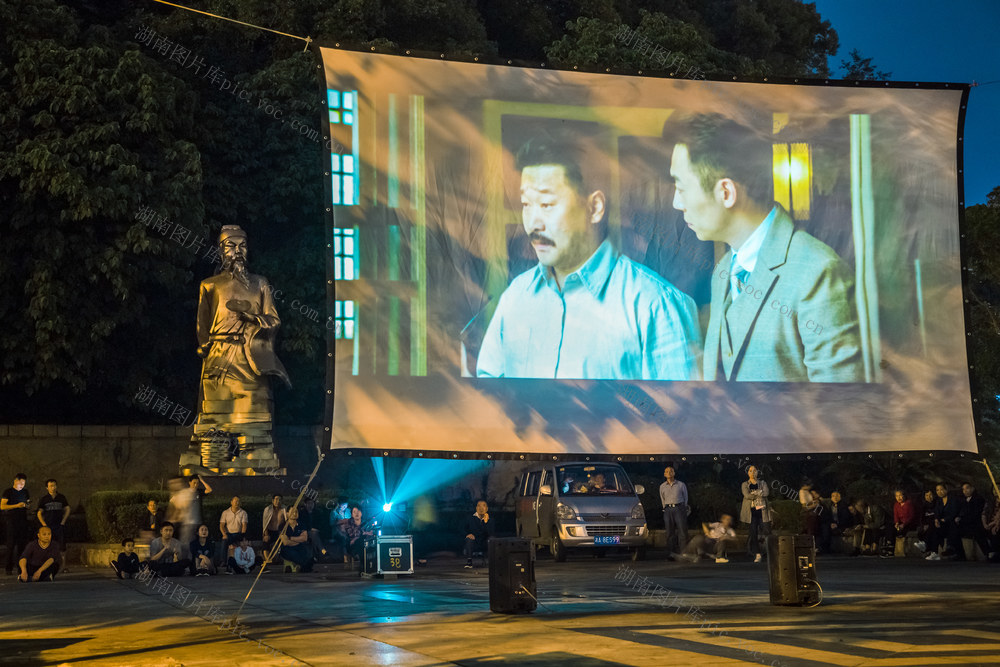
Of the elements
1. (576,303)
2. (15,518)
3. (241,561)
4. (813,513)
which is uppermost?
(576,303)

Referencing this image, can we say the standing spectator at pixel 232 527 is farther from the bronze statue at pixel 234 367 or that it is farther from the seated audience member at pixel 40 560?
the bronze statue at pixel 234 367

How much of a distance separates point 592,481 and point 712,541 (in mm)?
2272

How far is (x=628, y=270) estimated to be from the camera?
15.0m

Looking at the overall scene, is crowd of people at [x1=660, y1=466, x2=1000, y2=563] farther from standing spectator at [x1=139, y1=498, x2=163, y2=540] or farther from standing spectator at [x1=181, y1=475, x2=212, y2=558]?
standing spectator at [x1=139, y1=498, x2=163, y2=540]

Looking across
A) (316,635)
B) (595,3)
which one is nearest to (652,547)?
(316,635)

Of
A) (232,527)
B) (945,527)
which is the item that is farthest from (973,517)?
(232,527)

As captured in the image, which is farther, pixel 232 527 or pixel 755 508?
pixel 755 508

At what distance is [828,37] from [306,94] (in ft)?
78.8

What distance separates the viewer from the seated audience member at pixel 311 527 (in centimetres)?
2186

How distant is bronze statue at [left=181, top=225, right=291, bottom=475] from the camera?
25.9m

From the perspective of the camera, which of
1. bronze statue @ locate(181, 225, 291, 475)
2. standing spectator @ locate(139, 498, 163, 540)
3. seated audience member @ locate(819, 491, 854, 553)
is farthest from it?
bronze statue @ locate(181, 225, 291, 475)

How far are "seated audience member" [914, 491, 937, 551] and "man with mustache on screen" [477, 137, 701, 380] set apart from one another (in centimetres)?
1016

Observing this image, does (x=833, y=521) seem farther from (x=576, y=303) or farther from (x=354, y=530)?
(x=576, y=303)

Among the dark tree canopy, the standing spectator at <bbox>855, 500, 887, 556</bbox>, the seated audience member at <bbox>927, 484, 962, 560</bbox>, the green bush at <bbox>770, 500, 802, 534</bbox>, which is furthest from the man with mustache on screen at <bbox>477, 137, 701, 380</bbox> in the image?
the standing spectator at <bbox>855, 500, 887, 556</bbox>
